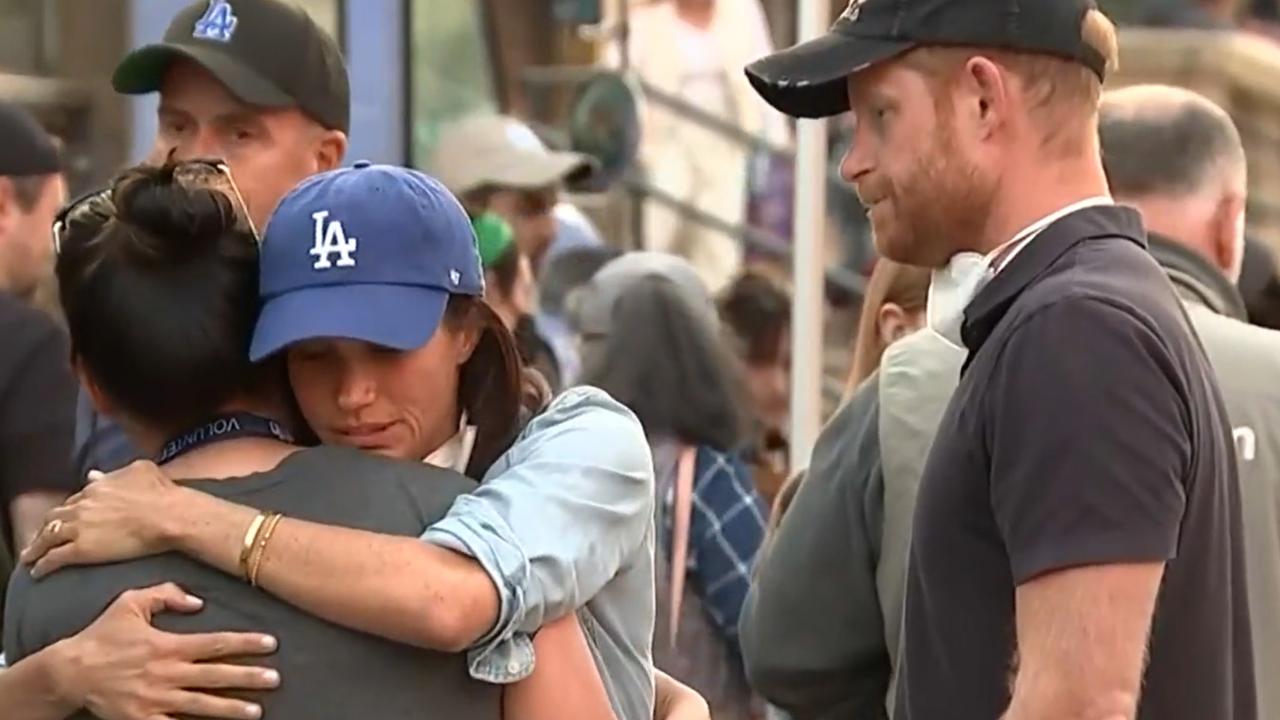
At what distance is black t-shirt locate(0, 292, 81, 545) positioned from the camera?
351cm

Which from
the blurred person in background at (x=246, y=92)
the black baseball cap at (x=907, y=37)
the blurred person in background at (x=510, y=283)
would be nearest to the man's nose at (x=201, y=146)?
the blurred person in background at (x=246, y=92)

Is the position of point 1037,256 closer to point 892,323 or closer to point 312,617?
point 312,617

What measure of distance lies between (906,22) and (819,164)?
3.51 metres

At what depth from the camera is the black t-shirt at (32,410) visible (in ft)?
11.5

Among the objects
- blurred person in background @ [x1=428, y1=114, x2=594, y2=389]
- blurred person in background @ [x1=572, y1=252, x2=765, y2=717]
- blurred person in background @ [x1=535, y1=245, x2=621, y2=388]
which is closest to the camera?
blurred person in background @ [x1=572, y1=252, x2=765, y2=717]

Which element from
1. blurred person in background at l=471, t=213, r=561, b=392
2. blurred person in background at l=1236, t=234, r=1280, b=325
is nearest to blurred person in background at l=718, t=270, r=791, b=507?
blurred person in background at l=471, t=213, r=561, b=392

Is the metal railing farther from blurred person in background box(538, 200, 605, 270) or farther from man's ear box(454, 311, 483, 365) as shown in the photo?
man's ear box(454, 311, 483, 365)

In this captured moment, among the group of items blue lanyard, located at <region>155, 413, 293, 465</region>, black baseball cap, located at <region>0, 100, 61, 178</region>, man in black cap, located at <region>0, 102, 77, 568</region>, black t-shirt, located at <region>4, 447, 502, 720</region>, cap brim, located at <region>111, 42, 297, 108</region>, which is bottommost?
Answer: man in black cap, located at <region>0, 102, 77, 568</region>

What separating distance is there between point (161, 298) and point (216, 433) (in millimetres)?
137

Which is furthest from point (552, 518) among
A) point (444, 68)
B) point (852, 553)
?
point (444, 68)

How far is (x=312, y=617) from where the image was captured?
1.91 m

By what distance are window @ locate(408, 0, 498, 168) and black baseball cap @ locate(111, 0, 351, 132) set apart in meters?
3.08

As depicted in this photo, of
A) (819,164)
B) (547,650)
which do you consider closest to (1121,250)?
(547,650)

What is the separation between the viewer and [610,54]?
28.4 ft
